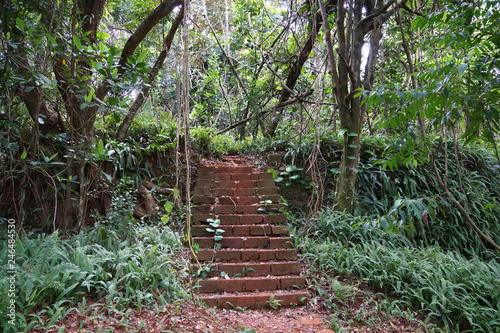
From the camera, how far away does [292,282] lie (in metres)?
3.16

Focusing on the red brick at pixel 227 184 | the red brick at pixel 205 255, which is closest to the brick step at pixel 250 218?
the red brick at pixel 205 255

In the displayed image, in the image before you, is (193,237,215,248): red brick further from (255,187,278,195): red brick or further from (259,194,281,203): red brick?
(255,187,278,195): red brick

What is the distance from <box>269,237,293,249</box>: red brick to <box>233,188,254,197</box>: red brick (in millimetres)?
947

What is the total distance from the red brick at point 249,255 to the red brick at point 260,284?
0.34m

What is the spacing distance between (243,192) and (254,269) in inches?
55.2

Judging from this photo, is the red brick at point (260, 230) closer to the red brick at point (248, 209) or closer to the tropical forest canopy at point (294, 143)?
the red brick at point (248, 209)

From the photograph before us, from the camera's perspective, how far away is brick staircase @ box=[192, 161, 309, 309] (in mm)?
3029

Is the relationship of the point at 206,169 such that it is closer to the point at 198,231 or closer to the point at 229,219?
the point at 229,219

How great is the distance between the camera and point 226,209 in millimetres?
4074

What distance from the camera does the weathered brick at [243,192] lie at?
441 centimetres

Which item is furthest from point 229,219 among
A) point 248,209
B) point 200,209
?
point 200,209

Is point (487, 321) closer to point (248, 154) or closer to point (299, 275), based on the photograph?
point (299, 275)

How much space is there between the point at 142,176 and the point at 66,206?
1.53 m

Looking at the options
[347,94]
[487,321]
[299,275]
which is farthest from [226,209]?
[487,321]
